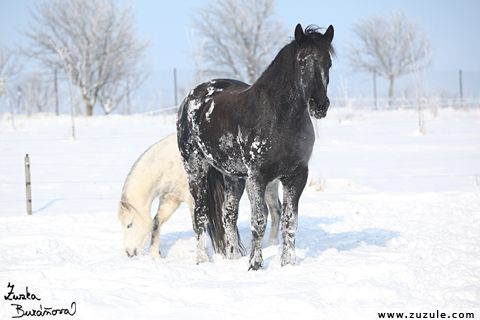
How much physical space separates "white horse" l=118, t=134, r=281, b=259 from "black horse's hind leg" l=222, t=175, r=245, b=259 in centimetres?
Result: 59

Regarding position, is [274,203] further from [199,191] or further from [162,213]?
[162,213]

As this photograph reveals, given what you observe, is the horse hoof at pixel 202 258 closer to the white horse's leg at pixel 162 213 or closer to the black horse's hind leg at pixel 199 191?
the black horse's hind leg at pixel 199 191

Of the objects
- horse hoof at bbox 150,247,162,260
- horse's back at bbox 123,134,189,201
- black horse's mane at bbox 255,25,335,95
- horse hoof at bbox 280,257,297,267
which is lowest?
horse hoof at bbox 150,247,162,260

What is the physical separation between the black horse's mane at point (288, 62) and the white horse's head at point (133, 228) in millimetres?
1886

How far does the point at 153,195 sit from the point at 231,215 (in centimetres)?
89

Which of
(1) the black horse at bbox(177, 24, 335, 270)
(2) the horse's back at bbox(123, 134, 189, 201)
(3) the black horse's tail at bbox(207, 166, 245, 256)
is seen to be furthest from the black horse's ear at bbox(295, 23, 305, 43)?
(2) the horse's back at bbox(123, 134, 189, 201)

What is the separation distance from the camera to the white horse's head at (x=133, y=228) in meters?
4.46

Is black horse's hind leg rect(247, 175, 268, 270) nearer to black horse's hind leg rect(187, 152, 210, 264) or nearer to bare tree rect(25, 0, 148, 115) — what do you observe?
black horse's hind leg rect(187, 152, 210, 264)

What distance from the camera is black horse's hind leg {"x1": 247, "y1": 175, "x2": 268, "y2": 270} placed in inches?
139

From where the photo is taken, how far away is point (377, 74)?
3053 cm

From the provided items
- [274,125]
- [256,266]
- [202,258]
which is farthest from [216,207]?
[274,125]

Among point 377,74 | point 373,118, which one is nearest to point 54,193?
point 373,118

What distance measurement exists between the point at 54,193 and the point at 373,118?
15.9 metres

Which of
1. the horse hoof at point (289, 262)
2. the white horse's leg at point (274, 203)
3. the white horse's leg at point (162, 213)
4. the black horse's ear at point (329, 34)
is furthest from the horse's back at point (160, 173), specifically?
the black horse's ear at point (329, 34)
